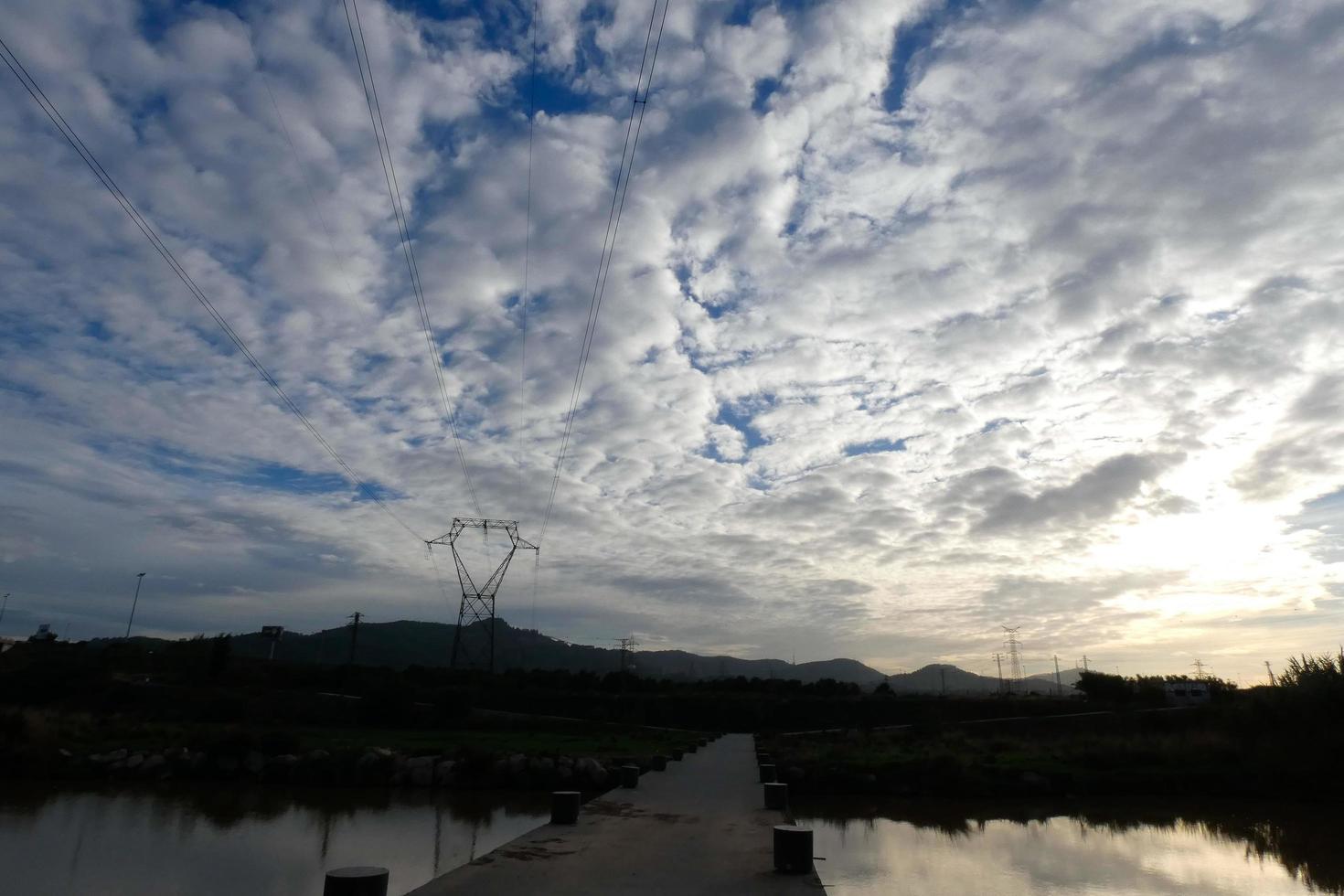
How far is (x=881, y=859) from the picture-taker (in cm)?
1219

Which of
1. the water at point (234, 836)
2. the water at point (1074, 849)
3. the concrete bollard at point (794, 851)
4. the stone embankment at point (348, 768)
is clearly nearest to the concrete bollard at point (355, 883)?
the concrete bollard at point (794, 851)

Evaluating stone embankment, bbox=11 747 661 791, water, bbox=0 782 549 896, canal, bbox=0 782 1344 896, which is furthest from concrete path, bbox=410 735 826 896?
stone embankment, bbox=11 747 661 791

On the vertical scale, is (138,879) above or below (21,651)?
below

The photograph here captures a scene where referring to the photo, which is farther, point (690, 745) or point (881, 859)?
point (690, 745)

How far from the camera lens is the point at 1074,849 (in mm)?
13461

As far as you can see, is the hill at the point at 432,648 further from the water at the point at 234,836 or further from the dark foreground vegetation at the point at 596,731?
the water at the point at 234,836

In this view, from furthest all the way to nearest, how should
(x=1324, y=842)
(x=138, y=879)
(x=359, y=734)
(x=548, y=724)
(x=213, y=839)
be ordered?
(x=548, y=724) < (x=359, y=734) < (x=1324, y=842) < (x=213, y=839) < (x=138, y=879)

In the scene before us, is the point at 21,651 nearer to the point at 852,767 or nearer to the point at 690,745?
the point at 690,745

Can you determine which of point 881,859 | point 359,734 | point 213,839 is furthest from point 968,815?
point 359,734

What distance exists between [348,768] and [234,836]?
22.7 ft

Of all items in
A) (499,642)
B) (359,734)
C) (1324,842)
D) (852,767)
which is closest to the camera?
(1324,842)

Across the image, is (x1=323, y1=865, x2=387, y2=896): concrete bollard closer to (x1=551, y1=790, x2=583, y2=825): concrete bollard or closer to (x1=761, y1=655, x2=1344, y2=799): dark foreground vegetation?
(x1=551, y1=790, x2=583, y2=825): concrete bollard

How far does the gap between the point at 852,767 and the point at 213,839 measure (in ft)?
47.6

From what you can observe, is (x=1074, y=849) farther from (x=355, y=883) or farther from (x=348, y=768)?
(x=348, y=768)
